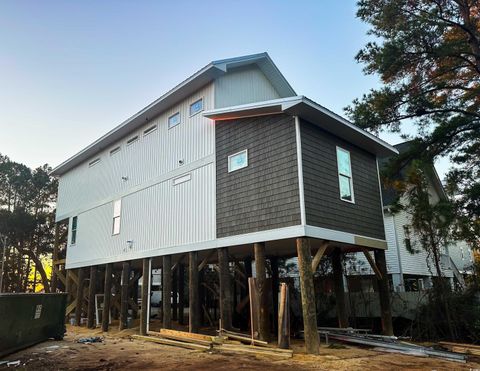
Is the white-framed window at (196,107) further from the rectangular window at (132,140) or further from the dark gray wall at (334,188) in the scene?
the dark gray wall at (334,188)

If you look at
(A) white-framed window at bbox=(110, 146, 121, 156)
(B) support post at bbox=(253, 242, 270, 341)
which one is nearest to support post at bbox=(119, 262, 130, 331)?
(A) white-framed window at bbox=(110, 146, 121, 156)

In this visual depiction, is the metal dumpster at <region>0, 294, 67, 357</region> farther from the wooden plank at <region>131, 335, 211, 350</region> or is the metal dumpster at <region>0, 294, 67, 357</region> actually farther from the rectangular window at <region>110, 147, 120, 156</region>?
the rectangular window at <region>110, 147, 120, 156</region>

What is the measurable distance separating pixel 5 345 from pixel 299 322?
31.7 feet

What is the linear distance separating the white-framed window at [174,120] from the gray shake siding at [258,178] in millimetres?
2796

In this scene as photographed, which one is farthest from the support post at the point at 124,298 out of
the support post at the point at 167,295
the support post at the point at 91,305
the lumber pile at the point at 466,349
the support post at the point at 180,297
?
the lumber pile at the point at 466,349

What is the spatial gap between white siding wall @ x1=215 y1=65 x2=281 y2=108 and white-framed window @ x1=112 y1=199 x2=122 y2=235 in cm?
681

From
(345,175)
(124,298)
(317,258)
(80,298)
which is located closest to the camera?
(317,258)

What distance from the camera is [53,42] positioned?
15.8 metres

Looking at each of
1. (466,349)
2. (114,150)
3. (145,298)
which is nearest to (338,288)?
(466,349)

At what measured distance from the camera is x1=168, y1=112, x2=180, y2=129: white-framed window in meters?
14.8

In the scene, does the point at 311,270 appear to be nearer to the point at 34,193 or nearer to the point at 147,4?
the point at 147,4

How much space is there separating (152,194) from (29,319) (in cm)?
578

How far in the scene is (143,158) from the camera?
16.3 metres

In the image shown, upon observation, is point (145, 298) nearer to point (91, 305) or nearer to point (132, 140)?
point (91, 305)
